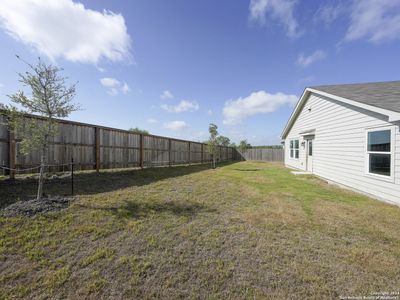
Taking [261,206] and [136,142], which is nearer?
[261,206]

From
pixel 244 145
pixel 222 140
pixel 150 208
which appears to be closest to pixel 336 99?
pixel 150 208

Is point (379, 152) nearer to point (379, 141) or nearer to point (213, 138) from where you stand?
point (379, 141)

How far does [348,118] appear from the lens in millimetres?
7320

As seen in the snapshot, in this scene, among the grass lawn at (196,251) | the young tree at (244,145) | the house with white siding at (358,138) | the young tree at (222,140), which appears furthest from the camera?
the young tree at (244,145)

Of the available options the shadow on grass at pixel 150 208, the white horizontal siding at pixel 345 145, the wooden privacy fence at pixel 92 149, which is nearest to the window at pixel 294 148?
the white horizontal siding at pixel 345 145

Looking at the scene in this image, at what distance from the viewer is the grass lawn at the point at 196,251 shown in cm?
204

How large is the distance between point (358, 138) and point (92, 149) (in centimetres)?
1030

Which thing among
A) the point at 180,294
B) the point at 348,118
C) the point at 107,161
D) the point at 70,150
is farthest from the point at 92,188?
the point at 348,118

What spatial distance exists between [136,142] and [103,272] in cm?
882

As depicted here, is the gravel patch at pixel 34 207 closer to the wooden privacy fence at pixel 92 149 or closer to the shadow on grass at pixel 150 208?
the shadow on grass at pixel 150 208

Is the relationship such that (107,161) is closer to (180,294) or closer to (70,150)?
(70,150)

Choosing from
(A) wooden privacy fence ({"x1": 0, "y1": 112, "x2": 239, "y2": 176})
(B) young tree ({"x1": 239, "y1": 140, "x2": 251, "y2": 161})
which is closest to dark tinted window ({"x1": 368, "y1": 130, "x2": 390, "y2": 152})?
(A) wooden privacy fence ({"x1": 0, "y1": 112, "x2": 239, "y2": 176})

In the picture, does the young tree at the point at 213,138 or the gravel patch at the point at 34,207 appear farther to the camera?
the young tree at the point at 213,138

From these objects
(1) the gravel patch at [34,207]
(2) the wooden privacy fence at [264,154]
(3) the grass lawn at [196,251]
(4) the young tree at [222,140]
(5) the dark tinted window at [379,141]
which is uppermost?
(4) the young tree at [222,140]
